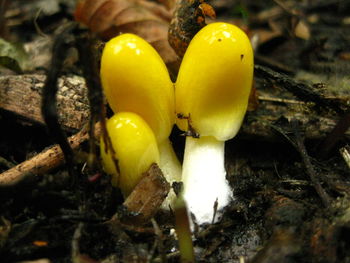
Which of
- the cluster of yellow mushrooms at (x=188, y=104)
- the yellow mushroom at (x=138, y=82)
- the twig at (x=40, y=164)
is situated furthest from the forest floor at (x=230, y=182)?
the yellow mushroom at (x=138, y=82)

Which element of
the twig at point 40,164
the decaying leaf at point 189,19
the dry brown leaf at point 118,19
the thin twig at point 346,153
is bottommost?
the thin twig at point 346,153

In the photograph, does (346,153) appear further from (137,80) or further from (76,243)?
(76,243)

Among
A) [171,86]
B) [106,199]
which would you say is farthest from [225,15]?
[106,199]

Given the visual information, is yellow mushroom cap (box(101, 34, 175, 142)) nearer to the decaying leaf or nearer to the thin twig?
the decaying leaf

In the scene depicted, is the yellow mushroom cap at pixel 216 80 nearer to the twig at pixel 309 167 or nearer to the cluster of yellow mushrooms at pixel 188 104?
the cluster of yellow mushrooms at pixel 188 104

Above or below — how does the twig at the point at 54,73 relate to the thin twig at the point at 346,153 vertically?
above

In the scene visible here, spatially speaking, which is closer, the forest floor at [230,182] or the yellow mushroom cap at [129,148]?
the forest floor at [230,182]

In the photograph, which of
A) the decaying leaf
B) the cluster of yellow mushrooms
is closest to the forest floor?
the cluster of yellow mushrooms

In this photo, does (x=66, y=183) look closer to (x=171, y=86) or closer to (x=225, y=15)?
(x=171, y=86)
